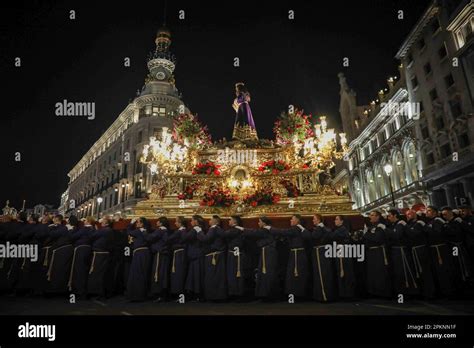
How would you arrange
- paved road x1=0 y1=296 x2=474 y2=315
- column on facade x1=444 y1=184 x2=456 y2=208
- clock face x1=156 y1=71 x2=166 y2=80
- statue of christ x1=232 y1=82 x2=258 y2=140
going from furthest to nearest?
clock face x1=156 y1=71 x2=166 y2=80 → column on facade x1=444 y1=184 x2=456 y2=208 → statue of christ x1=232 y1=82 x2=258 y2=140 → paved road x1=0 y1=296 x2=474 y2=315

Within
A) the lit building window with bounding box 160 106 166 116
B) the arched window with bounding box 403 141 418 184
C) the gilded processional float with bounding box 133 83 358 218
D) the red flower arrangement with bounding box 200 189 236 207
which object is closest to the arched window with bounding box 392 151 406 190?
the arched window with bounding box 403 141 418 184

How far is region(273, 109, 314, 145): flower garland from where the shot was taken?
14.7 m

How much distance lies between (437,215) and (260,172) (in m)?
7.64

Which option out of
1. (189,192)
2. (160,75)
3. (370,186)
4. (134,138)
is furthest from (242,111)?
(160,75)

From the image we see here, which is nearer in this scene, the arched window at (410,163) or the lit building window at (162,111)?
the arched window at (410,163)

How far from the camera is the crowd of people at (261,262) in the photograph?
698 centimetres

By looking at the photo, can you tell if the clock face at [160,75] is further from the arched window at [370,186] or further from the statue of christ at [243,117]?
the arched window at [370,186]

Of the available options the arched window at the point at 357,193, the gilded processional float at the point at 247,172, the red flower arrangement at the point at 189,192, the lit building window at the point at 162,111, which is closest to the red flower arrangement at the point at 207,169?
the gilded processional float at the point at 247,172

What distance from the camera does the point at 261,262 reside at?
23.9 feet


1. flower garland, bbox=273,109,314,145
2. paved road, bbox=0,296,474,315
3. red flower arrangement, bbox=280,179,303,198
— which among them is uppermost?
flower garland, bbox=273,109,314,145

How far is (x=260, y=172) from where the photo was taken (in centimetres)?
1366

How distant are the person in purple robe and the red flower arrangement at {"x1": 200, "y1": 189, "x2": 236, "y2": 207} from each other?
17.5 ft

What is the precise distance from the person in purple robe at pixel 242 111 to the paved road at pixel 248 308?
460 inches

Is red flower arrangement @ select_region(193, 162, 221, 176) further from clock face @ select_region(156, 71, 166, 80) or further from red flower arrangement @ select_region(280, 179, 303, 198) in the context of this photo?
clock face @ select_region(156, 71, 166, 80)
